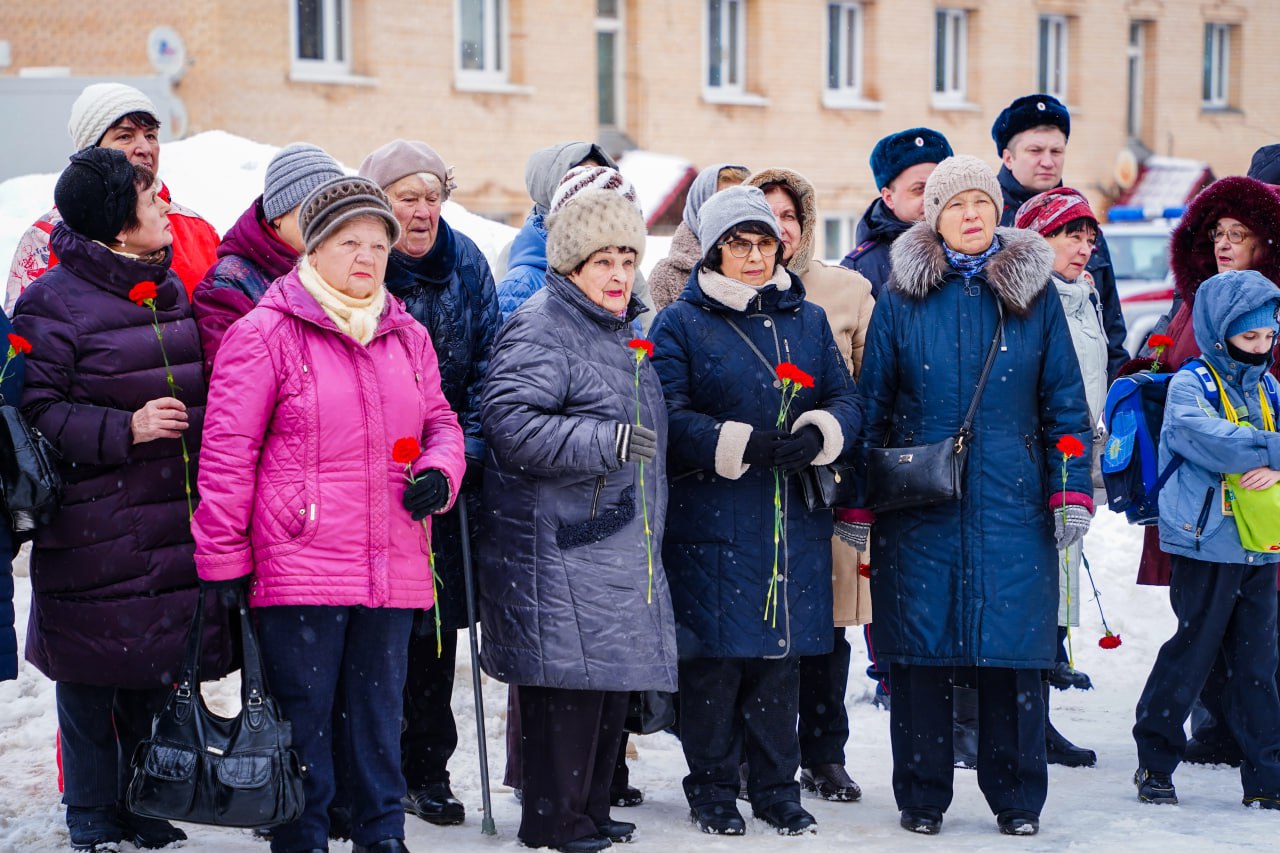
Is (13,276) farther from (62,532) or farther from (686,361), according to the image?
(686,361)

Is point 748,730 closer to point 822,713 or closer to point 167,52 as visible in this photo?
point 822,713

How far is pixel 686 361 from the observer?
5.23 meters

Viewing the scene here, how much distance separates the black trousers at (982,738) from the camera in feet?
16.9

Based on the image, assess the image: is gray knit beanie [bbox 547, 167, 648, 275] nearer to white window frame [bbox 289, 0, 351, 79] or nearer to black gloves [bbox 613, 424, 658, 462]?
black gloves [bbox 613, 424, 658, 462]

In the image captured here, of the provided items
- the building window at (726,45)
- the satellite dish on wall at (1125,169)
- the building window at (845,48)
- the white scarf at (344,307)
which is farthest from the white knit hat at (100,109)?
the satellite dish on wall at (1125,169)

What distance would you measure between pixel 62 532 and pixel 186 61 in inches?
529

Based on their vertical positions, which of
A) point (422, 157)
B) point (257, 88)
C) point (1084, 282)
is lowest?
point (1084, 282)

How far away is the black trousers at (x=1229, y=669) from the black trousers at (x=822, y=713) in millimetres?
994

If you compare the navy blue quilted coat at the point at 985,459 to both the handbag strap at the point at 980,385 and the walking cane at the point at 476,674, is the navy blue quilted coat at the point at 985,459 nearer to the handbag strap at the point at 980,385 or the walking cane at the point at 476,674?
the handbag strap at the point at 980,385

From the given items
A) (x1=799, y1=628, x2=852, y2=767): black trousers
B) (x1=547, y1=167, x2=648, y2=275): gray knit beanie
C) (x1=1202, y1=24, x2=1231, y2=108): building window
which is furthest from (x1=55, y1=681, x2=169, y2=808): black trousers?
(x1=1202, y1=24, x2=1231, y2=108): building window

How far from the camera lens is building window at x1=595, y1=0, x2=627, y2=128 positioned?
2091 centimetres

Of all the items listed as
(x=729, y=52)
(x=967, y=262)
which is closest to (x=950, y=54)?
(x=729, y=52)

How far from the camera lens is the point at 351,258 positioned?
4.58 m

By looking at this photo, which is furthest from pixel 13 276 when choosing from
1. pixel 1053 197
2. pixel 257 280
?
pixel 1053 197
